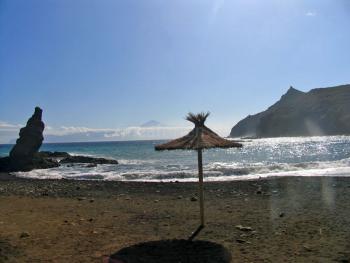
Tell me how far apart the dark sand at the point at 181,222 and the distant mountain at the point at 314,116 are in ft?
496

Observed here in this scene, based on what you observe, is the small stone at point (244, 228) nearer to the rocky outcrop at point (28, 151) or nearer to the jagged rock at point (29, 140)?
the rocky outcrop at point (28, 151)

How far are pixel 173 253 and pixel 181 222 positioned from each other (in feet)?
11.0

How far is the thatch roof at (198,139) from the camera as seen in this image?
10712 mm

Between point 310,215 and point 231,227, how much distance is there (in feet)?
8.98

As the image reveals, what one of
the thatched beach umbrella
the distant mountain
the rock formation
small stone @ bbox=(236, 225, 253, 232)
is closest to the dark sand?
small stone @ bbox=(236, 225, 253, 232)

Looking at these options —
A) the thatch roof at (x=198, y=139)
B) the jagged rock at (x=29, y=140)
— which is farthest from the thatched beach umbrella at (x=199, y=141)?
the jagged rock at (x=29, y=140)

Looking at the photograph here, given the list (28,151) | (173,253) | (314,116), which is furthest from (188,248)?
(314,116)

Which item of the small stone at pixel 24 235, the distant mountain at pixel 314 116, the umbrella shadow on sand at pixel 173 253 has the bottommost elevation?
the umbrella shadow on sand at pixel 173 253

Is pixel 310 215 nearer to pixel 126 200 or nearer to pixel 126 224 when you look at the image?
pixel 126 224

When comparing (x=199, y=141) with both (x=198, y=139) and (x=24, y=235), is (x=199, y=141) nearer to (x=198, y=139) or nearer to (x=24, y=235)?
(x=198, y=139)

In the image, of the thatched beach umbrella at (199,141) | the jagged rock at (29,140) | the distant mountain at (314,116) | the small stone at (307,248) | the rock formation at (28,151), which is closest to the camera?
the small stone at (307,248)

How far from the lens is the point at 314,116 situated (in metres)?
174

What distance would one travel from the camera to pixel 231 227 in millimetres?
11578

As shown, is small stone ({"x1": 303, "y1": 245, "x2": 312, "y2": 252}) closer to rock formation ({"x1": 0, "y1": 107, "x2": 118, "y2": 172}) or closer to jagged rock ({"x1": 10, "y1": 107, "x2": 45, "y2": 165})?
rock formation ({"x1": 0, "y1": 107, "x2": 118, "y2": 172})
